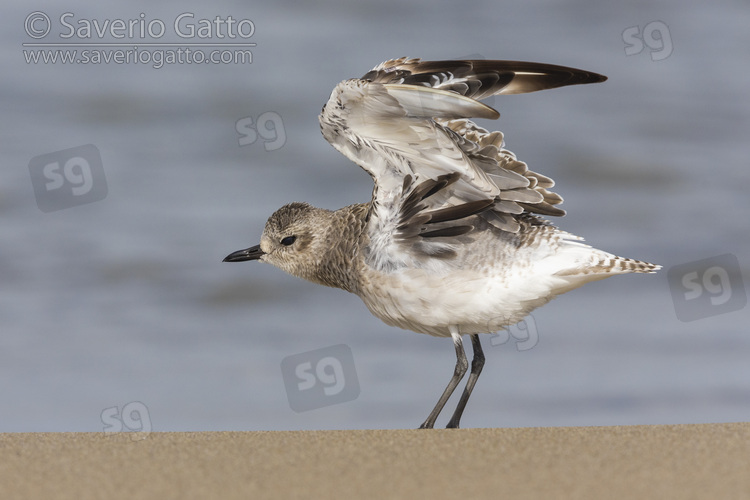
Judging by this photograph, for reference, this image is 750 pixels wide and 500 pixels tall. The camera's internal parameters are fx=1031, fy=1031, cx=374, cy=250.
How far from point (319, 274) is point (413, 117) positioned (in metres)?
1.61

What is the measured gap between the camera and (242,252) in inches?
274

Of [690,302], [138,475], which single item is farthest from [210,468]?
[690,302]

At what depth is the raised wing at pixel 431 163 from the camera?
5.46 m

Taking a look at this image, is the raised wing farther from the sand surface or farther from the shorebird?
the sand surface

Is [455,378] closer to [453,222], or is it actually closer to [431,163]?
[453,222]

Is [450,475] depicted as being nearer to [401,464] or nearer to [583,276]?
[401,464]

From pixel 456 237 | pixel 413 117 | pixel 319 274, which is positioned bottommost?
pixel 319 274

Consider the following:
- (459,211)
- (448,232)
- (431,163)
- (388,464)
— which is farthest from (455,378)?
(388,464)

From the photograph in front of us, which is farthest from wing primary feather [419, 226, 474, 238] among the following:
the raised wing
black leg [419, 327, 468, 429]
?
black leg [419, 327, 468, 429]

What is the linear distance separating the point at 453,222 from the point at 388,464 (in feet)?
7.10

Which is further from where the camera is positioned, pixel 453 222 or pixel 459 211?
pixel 453 222

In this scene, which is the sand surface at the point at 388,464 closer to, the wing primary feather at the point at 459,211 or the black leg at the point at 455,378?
the black leg at the point at 455,378

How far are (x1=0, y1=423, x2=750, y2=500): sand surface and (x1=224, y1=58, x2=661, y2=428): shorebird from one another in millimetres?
1151

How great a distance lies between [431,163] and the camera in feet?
18.4
